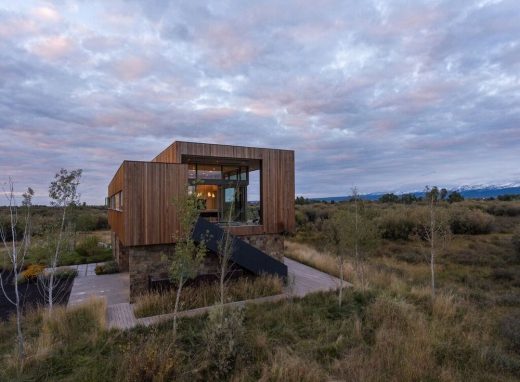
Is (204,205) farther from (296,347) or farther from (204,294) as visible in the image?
(296,347)

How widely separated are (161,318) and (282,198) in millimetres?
7134

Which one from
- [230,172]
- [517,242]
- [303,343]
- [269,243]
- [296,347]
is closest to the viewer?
[296,347]

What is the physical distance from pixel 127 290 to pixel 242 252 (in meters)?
5.00

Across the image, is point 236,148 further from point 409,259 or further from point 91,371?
point 409,259

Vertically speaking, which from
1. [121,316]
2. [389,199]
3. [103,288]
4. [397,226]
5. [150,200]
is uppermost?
[150,200]

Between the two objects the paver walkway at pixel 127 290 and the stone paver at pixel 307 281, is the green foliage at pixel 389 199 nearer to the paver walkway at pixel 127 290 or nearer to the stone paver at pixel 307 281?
the paver walkway at pixel 127 290

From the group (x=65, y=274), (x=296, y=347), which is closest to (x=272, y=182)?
(x=296, y=347)

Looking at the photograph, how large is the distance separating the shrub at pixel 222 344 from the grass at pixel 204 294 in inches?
86.0

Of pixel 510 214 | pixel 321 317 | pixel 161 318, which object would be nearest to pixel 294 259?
pixel 321 317

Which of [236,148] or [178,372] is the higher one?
[236,148]

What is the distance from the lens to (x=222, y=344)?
19.6ft

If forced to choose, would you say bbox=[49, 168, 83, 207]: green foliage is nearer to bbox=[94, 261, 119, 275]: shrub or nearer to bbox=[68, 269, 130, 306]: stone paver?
bbox=[68, 269, 130, 306]: stone paver

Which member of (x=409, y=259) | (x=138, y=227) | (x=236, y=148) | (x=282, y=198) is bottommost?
(x=409, y=259)

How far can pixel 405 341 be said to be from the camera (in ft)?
21.3
